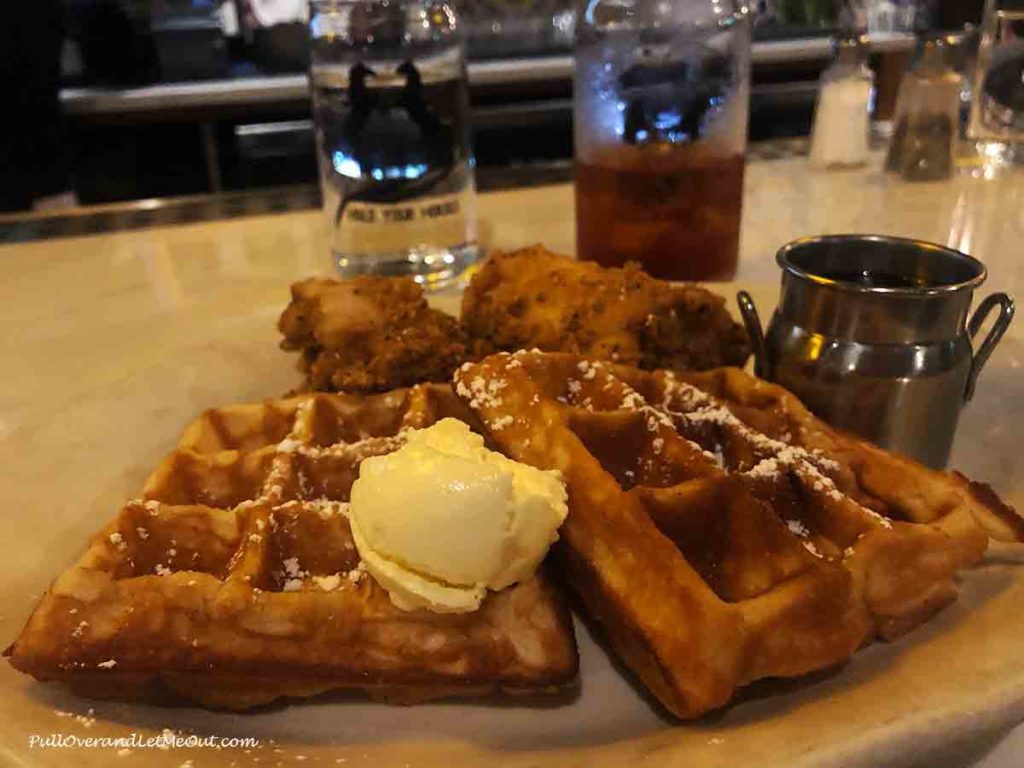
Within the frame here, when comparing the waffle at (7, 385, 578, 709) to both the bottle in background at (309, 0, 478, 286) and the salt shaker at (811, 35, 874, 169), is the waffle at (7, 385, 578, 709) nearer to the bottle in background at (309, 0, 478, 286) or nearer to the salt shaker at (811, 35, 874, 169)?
the bottle in background at (309, 0, 478, 286)

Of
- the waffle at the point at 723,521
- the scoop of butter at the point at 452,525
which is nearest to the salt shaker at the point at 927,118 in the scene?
the waffle at the point at 723,521

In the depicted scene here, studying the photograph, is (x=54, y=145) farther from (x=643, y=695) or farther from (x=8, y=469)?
(x=643, y=695)

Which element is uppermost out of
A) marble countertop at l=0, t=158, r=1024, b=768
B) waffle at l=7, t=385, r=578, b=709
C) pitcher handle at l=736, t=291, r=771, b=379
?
pitcher handle at l=736, t=291, r=771, b=379

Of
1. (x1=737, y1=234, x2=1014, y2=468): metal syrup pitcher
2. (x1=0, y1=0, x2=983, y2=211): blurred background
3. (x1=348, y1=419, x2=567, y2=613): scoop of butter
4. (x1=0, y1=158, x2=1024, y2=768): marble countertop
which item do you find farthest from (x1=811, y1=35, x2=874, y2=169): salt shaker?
(x1=348, y1=419, x2=567, y2=613): scoop of butter

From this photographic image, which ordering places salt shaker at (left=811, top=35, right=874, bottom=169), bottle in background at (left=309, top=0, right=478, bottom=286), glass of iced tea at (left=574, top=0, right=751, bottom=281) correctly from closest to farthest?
glass of iced tea at (left=574, top=0, right=751, bottom=281)
bottle in background at (left=309, top=0, right=478, bottom=286)
salt shaker at (left=811, top=35, right=874, bottom=169)

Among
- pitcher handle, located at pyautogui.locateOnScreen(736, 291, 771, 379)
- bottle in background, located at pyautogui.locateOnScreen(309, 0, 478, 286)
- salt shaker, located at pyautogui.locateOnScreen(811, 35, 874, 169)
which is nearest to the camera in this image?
pitcher handle, located at pyautogui.locateOnScreen(736, 291, 771, 379)

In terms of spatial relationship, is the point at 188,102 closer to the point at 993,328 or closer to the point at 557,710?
the point at 993,328

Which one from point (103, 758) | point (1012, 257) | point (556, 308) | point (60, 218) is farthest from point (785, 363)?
point (60, 218)

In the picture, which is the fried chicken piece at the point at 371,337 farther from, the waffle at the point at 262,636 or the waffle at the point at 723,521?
the waffle at the point at 262,636
